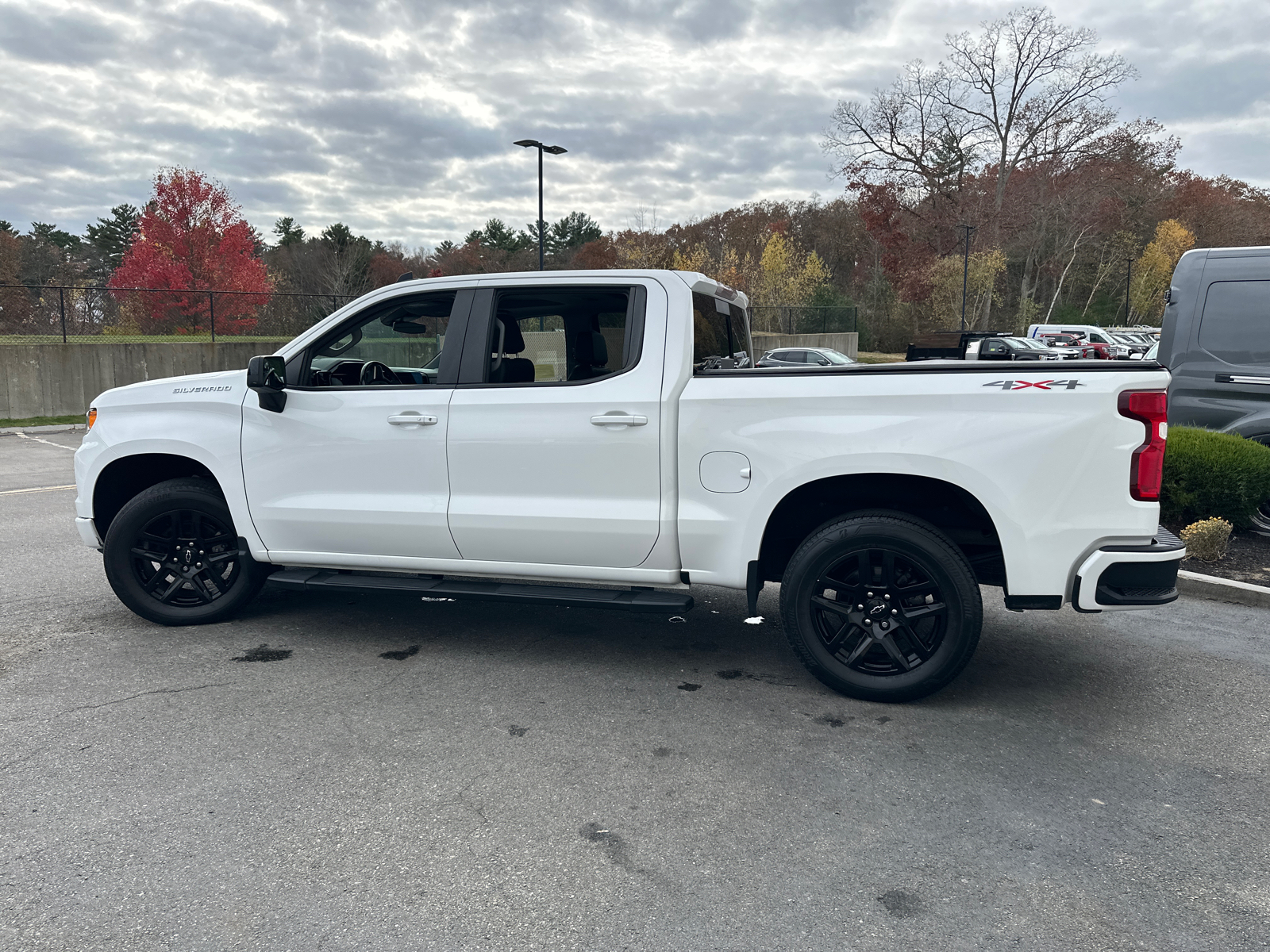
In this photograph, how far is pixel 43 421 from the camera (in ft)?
59.4

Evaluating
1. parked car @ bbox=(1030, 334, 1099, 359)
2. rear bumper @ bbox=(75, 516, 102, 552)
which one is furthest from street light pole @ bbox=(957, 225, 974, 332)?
rear bumper @ bbox=(75, 516, 102, 552)

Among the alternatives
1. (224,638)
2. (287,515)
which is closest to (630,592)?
(287,515)

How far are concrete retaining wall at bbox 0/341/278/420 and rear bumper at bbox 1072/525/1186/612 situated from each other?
1895cm

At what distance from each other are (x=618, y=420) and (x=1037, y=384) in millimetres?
1842

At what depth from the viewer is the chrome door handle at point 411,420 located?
15.0 feet

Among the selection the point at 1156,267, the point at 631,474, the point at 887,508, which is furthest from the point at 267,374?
the point at 1156,267

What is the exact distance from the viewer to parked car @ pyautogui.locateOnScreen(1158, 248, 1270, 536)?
7492 mm

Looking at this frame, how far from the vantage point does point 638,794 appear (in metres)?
3.33

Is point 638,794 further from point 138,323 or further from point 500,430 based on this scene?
point 138,323

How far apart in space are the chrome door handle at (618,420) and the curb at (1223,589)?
3.99 m

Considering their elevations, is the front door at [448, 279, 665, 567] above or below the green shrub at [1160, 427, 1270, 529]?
above

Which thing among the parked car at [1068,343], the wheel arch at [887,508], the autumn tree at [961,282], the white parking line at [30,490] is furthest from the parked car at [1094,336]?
the white parking line at [30,490]

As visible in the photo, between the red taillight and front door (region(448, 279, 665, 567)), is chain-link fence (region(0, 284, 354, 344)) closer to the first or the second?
front door (region(448, 279, 665, 567))

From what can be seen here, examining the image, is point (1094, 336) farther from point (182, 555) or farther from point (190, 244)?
point (182, 555)
